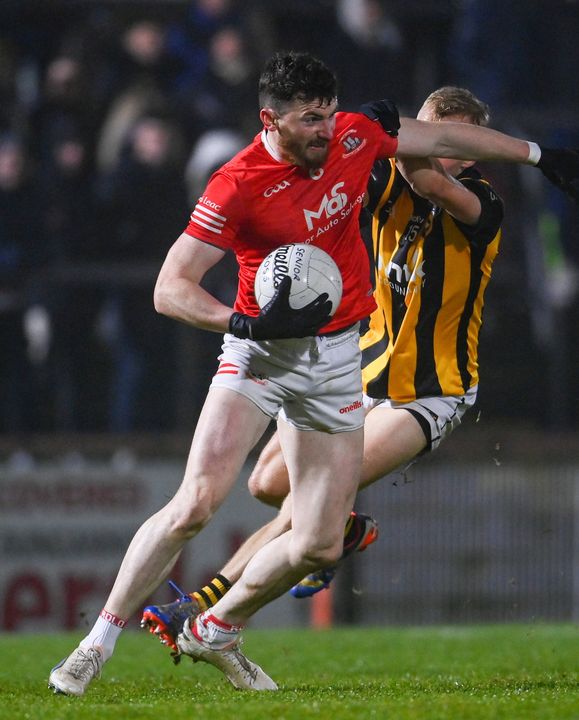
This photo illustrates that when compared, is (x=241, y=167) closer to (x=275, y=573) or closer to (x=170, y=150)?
(x=275, y=573)

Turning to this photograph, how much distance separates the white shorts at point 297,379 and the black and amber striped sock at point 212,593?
37.5 inches

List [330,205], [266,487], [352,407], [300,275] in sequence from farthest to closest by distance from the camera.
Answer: [266,487] < [352,407] < [330,205] < [300,275]

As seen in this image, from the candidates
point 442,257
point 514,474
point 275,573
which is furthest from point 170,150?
point 275,573

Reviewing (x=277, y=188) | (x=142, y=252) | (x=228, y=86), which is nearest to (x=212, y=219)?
(x=277, y=188)

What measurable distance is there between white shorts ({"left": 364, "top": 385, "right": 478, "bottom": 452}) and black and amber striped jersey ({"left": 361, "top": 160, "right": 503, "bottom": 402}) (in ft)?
0.10

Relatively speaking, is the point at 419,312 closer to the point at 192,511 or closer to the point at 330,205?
the point at 330,205

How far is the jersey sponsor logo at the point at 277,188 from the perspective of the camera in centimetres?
525

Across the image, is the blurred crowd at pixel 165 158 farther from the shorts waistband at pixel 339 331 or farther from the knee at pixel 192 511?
the knee at pixel 192 511

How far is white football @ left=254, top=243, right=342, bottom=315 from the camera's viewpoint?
5129mm

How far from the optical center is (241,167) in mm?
5262

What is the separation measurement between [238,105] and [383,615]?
5.03m

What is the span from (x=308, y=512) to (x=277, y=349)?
26.0 inches

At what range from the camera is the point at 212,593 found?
236 inches

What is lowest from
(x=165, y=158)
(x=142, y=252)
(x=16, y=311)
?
(x=16, y=311)
